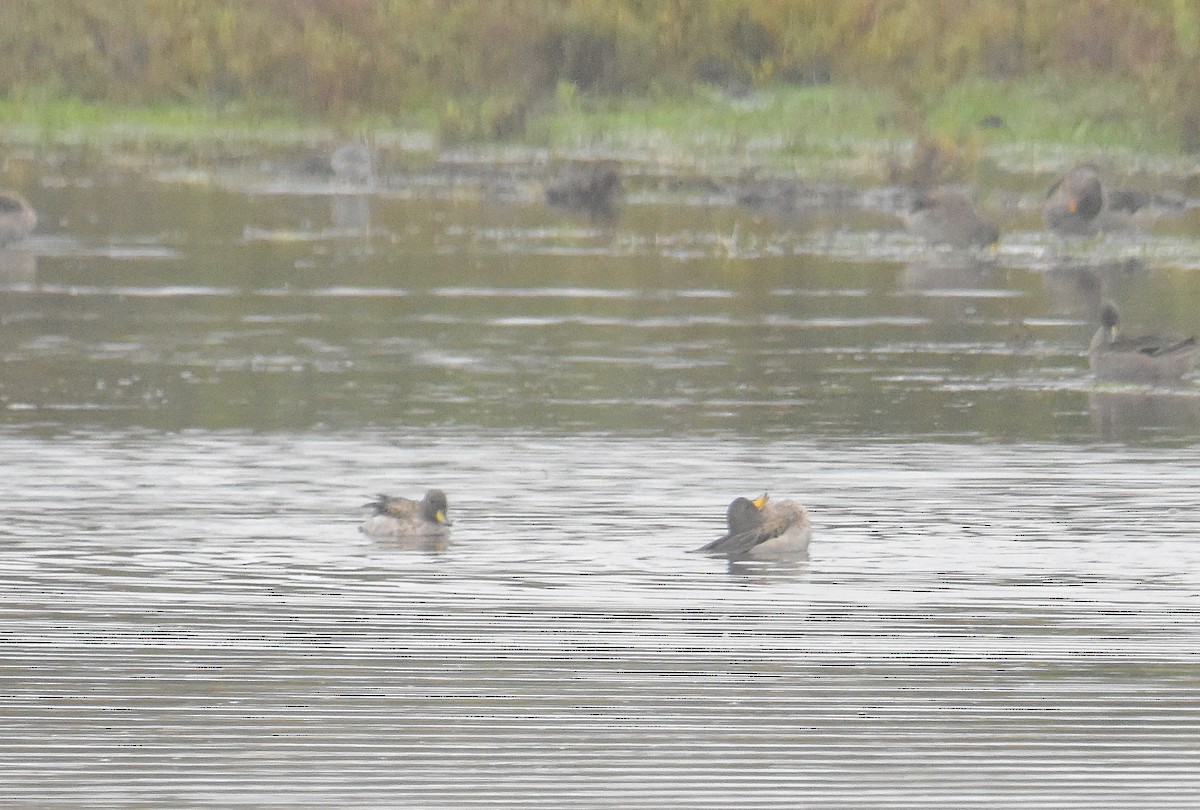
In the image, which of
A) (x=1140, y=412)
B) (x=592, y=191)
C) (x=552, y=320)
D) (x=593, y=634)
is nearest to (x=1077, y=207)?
(x=592, y=191)

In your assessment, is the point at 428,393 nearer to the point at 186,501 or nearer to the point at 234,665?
the point at 186,501

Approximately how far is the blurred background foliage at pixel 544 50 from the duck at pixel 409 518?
33792mm

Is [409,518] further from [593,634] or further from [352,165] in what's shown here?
[352,165]

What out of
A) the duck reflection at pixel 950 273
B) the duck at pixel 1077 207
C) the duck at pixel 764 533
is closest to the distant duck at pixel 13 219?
the duck reflection at pixel 950 273

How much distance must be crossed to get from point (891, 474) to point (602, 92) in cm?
3443

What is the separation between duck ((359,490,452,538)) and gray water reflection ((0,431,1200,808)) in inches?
7.1

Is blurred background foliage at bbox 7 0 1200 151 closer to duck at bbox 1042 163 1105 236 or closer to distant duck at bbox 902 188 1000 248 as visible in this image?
duck at bbox 1042 163 1105 236

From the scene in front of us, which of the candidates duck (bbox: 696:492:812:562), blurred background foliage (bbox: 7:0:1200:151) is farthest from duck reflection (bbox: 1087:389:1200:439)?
blurred background foliage (bbox: 7:0:1200:151)

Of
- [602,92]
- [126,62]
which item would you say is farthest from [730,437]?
[126,62]

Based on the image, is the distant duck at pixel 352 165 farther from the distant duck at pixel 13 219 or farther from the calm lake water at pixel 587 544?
the calm lake water at pixel 587 544

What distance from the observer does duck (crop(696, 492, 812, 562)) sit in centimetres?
1088

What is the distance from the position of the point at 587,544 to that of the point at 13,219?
15.1 metres

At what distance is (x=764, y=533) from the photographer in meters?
10.9

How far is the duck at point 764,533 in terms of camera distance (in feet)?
35.7
